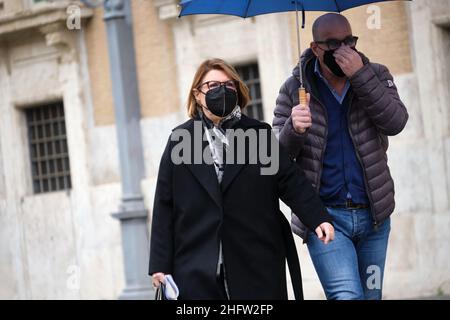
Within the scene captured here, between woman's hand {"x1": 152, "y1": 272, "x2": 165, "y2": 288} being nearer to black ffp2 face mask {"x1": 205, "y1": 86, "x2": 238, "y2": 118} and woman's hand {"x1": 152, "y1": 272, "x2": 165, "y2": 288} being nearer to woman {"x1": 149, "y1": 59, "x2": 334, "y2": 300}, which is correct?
woman {"x1": 149, "y1": 59, "x2": 334, "y2": 300}

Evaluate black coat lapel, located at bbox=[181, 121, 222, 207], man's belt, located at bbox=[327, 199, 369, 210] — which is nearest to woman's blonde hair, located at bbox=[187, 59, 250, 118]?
black coat lapel, located at bbox=[181, 121, 222, 207]

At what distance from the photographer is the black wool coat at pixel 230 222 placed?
653 centimetres

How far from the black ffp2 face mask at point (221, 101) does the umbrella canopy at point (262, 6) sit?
2.58 feet

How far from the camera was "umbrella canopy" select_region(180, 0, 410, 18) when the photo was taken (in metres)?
7.32

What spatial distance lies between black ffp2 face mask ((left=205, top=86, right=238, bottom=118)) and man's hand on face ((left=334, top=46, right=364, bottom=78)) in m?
0.58

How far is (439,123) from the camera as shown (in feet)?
43.8

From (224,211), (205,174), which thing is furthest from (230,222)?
(205,174)

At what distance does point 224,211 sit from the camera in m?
6.56

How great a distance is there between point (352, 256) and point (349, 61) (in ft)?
3.24

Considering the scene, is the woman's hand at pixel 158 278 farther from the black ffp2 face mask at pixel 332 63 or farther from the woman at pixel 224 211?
the black ffp2 face mask at pixel 332 63
